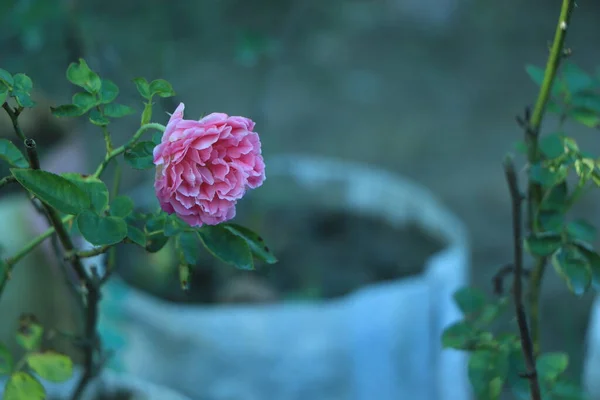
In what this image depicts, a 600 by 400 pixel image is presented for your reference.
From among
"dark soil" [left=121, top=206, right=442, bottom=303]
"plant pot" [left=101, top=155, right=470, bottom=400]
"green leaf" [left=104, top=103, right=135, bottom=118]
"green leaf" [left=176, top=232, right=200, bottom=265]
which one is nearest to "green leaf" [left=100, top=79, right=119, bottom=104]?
A: "green leaf" [left=104, top=103, right=135, bottom=118]

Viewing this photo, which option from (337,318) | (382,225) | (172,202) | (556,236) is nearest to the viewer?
(172,202)

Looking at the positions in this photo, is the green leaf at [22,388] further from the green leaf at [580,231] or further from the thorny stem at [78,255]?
the green leaf at [580,231]

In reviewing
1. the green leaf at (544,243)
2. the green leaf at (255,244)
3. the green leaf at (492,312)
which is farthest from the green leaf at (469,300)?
the green leaf at (255,244)

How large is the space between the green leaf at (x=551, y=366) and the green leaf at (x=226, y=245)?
302 mm

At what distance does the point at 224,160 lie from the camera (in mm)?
486

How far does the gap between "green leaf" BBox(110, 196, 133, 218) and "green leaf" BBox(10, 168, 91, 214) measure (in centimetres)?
3

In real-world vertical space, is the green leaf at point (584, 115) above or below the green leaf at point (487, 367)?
above

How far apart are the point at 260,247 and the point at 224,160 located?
0.35ft

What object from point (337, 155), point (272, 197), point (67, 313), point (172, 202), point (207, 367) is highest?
point (337, 155)

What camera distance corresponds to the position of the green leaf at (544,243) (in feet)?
2.08

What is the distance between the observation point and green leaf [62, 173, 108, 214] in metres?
0.53

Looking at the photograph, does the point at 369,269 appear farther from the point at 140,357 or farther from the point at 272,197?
the point at 140,357

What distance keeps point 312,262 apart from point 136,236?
0.87 metres

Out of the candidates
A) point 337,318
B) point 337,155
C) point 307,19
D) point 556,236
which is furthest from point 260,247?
point 307,19
